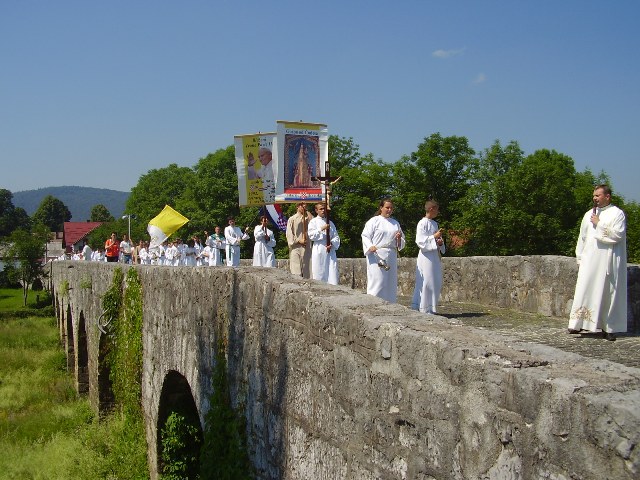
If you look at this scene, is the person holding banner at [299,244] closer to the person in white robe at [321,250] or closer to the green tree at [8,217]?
the person in white robe at [321,250]

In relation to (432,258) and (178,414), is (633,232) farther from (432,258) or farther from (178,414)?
(178,414)

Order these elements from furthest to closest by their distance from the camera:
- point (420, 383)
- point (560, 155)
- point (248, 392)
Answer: point (560, 155), point (248, 392), point (420, 383)

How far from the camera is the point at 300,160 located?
977 centimetres

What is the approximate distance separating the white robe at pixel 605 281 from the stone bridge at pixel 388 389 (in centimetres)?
337

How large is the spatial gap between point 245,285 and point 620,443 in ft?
12.9

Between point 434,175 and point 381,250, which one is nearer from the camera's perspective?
point 381,250

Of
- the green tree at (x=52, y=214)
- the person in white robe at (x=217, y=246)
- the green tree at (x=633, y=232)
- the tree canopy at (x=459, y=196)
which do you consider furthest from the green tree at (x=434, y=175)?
the green tree at (x=52, y=214)

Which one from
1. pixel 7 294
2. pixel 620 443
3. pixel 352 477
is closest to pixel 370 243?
pixel 352 477

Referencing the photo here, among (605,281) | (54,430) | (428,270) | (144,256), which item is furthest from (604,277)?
(144,256)

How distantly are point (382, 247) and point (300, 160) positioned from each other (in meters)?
1.85

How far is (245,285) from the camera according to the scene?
5.60m

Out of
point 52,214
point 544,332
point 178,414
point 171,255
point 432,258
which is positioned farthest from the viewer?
point 52,214

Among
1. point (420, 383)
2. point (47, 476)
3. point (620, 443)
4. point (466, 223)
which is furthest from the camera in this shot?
point (466, 223)

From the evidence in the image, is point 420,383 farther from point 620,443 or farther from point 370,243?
point 370,243
